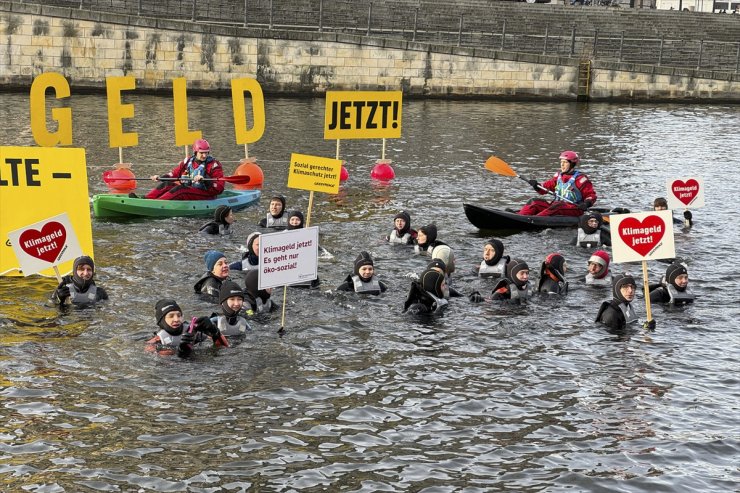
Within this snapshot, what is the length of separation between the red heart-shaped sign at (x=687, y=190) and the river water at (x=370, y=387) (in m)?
0.95

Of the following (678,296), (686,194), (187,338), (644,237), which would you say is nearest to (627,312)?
(644,237)

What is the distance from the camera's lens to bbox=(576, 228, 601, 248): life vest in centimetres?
2439

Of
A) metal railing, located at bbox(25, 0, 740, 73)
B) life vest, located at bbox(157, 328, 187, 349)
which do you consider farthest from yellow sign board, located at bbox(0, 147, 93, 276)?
metal railing, located at bbox(25, 0, 740, 73)

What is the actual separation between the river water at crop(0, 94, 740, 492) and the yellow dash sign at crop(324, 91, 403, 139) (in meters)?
3.59

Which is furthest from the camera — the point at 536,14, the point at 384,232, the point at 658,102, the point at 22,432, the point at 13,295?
the point at 536,14

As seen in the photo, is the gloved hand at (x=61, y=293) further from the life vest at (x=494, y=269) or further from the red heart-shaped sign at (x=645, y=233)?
the red heart-shaped sign at (x=645, y=233)

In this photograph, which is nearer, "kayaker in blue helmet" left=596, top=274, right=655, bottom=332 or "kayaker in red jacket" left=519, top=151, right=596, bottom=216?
"kayaker in blue helmet" left=596, top=274, right=655, bottom=332

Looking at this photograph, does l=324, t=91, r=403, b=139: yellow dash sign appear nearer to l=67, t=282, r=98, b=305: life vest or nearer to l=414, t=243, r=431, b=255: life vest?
l=414, t=243, r=431, b=255: life vest

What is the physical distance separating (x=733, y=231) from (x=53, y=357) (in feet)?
56.9

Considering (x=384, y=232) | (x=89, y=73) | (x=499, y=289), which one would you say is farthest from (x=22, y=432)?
(x=89, y=73)

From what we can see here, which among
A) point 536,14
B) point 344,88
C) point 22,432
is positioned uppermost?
point 536,14

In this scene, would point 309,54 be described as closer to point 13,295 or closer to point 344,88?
point 344,88

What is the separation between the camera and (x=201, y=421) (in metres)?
14.1

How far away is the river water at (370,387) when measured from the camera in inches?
511
